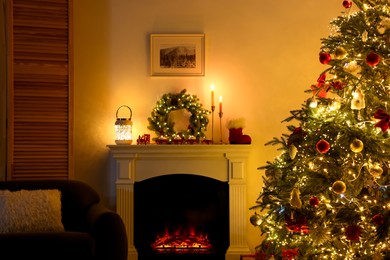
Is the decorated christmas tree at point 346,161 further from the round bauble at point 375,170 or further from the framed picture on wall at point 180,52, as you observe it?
the framed picture on wall at point 180,52

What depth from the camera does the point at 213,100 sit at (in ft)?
15.6

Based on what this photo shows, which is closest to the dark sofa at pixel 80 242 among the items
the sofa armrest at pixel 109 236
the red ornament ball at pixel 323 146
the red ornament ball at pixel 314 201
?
the sofa armrest at pixel 109 236

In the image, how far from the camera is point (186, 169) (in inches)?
182

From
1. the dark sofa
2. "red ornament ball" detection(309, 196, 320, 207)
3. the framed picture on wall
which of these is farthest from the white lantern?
"red ornament ball" detection(309, 196, 320, 207)

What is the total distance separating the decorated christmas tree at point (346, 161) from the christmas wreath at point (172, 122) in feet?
4.85

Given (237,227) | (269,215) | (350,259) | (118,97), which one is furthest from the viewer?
(118,97)

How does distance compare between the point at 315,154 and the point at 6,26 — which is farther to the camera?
the point at 6,26

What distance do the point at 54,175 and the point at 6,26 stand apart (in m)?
1.44

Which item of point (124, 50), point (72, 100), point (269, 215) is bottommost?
point (269, 215)

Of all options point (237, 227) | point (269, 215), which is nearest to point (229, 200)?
point (237, 227)

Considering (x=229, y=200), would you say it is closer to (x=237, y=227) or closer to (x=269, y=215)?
(x=237, y=227)

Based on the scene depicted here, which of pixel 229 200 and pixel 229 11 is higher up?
pixel 229 11

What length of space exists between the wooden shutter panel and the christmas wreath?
805 mm

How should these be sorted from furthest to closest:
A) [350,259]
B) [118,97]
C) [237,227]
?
[118,97]
[237,227]
[350,259]
